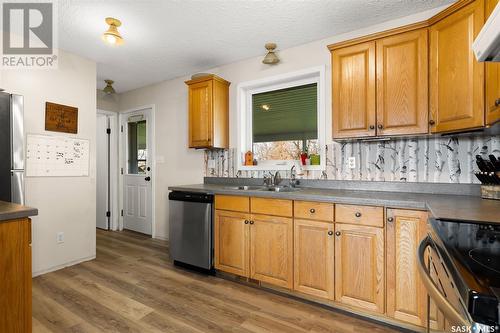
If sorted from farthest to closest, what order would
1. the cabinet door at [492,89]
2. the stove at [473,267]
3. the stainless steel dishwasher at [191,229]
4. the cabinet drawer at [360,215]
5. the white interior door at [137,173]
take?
the white interior door at [137,173] → the stainless steel dishwasher at [191,229] → the cabinet drawer at [360,215] → the cabinet door at [492,89] → the stove at [473,267]

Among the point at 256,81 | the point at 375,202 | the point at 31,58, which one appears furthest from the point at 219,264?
the point at 31,58

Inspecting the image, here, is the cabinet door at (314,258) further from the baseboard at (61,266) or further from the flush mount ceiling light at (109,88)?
the flush mount ceiling light at (109,88)

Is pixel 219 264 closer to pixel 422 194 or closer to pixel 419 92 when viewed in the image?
pixel 422 194

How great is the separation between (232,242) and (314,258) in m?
0.83

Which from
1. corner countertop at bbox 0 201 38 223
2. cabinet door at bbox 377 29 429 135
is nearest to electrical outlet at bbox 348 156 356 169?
cabinet door at bbox 377 29 429 135

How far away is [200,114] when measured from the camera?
10.3ft

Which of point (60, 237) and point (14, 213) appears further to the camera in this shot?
point (60, 237)

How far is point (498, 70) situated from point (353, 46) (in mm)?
1021

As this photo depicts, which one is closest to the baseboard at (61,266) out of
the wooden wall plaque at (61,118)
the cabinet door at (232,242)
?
the wooden wall plaque at (61,118)

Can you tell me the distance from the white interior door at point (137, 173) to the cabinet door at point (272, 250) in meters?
2.44

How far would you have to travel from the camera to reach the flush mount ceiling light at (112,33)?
2268mm

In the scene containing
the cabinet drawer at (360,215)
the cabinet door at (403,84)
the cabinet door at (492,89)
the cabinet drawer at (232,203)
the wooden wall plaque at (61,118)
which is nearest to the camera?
the cabinet door at (492,89)

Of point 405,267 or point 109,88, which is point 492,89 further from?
point 109,88

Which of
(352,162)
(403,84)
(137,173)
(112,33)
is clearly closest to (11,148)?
(112,33)
